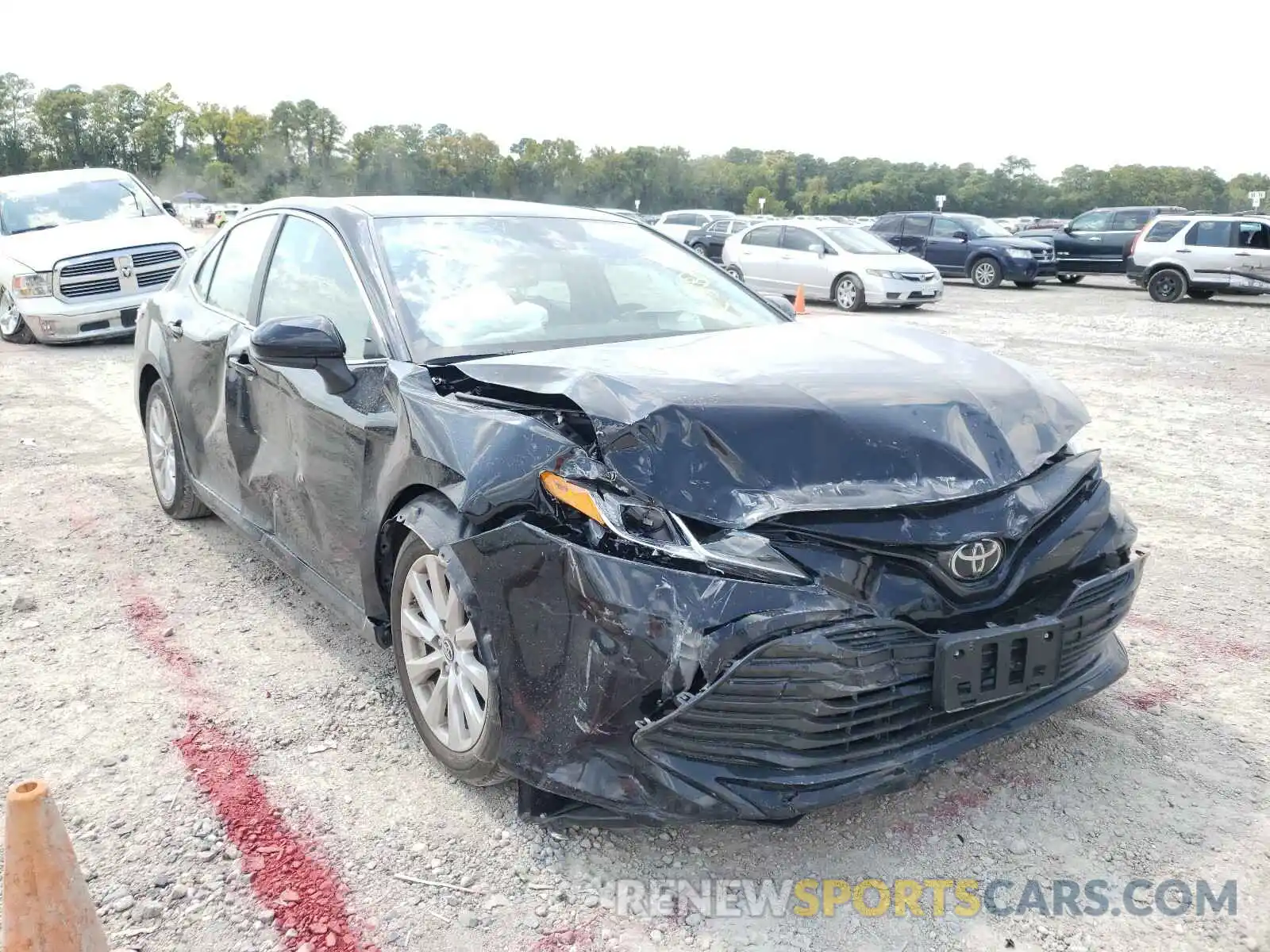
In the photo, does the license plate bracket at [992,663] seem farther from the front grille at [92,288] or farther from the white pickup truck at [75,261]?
the front grille at [92,288]

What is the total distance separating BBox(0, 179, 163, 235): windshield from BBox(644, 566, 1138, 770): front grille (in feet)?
38.8

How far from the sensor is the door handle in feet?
12.2

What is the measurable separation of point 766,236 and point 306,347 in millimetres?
15073

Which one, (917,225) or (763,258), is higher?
(917,225)

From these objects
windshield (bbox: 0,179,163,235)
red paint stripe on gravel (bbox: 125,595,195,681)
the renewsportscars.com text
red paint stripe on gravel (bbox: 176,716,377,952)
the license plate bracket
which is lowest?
red paint stripe on gravel (bbox: 125,595,195,681)

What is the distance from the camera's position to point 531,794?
2430 mm

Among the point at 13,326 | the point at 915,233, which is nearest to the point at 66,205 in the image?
the point at 13,326

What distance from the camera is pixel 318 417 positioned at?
3.21 metres

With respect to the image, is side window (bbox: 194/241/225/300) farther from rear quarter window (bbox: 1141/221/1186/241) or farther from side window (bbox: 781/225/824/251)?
rear quarter window (bbox: 1141/221/1186/241)

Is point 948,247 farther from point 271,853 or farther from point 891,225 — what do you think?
point 271,853

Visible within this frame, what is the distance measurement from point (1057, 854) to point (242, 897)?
1978 millimetres

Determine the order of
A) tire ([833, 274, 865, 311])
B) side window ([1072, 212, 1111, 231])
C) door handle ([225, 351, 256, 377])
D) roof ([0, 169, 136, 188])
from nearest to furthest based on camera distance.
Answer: door handle ([225, 351, 256, 377]), roof ([0, 169, 136, 188]), tire ([833, 274, 865, 311]), side window ([1072, 212, 1111, 231])

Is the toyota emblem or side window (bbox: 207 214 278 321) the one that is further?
side window (bbox: 207 214 278 321)

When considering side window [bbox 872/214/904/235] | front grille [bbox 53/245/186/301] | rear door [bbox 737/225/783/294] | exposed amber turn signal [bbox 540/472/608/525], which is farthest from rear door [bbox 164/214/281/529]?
Result: side window [bbox 872/214/904/235]
